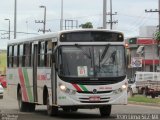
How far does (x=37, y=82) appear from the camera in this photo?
24672mm

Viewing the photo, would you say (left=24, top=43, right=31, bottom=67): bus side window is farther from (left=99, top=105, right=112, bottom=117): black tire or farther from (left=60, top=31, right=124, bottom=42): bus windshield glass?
(left=60, top=31, right=124, bottom=42): bus windshield glass

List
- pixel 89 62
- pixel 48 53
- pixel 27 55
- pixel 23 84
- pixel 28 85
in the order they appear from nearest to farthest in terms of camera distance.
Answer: pixel 89 62 < pixel 48 53 < pixel 27 55 < pixel 28 85 < pixel 23 84

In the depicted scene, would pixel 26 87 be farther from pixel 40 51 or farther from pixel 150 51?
pixel 150 51

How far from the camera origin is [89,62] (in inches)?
853

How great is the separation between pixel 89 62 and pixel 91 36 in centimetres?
107

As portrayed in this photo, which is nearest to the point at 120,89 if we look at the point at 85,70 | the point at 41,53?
the point at 85,70

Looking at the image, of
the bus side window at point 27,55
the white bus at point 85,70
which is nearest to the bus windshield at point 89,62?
the white bus at point 85,70

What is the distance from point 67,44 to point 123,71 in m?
2.17

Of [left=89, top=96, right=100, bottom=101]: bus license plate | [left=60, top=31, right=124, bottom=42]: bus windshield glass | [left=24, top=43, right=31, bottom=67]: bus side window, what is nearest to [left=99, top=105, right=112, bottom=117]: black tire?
[left=89, top=96, right=100, bottom=101]: bus license plate

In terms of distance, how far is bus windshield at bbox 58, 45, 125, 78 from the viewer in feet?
70.7

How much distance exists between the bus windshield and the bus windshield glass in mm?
302

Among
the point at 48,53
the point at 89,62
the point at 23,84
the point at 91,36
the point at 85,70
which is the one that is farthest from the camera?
the point at 23,84

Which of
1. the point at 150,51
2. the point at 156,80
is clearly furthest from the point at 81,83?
the point at 150,51

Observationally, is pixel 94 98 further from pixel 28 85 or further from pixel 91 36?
pixel 28 85
